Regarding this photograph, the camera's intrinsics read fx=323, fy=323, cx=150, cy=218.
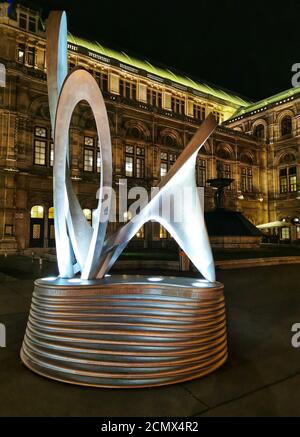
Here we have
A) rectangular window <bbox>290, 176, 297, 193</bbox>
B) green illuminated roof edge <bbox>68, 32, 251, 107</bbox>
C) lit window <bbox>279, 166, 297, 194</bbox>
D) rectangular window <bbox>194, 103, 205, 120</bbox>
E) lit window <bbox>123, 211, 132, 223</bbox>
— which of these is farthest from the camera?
rectangular window <bbox>194, 103, 205, 120</bbox>

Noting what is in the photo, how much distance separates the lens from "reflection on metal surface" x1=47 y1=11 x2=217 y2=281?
471 cm

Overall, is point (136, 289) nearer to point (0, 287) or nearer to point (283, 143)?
point (0, 287)

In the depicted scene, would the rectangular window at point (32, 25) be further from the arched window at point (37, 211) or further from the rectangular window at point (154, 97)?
the arched window at point (37, 211)

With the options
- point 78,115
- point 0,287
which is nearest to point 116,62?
point 78,115

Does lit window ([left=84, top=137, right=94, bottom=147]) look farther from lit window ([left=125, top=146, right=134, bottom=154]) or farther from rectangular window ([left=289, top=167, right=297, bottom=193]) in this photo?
rectangular window ([left=289, top=167, right=297, bottom=193])

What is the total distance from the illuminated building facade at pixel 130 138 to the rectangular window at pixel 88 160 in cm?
9

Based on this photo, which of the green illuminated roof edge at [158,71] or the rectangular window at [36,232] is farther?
the green illuminated roof edge at [158,71]

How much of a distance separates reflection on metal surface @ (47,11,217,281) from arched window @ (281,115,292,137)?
39.8 metres

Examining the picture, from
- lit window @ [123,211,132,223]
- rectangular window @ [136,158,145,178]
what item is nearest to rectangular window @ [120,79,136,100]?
rectangular window @ [136,158,145,178]

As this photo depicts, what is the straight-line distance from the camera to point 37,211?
25484 millimetres

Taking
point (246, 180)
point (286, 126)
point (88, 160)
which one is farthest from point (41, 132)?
point (286, 126)

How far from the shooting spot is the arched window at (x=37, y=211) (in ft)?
82.9

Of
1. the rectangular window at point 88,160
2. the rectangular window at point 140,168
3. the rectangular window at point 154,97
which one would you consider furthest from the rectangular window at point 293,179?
the rectangular window at point 88,160
